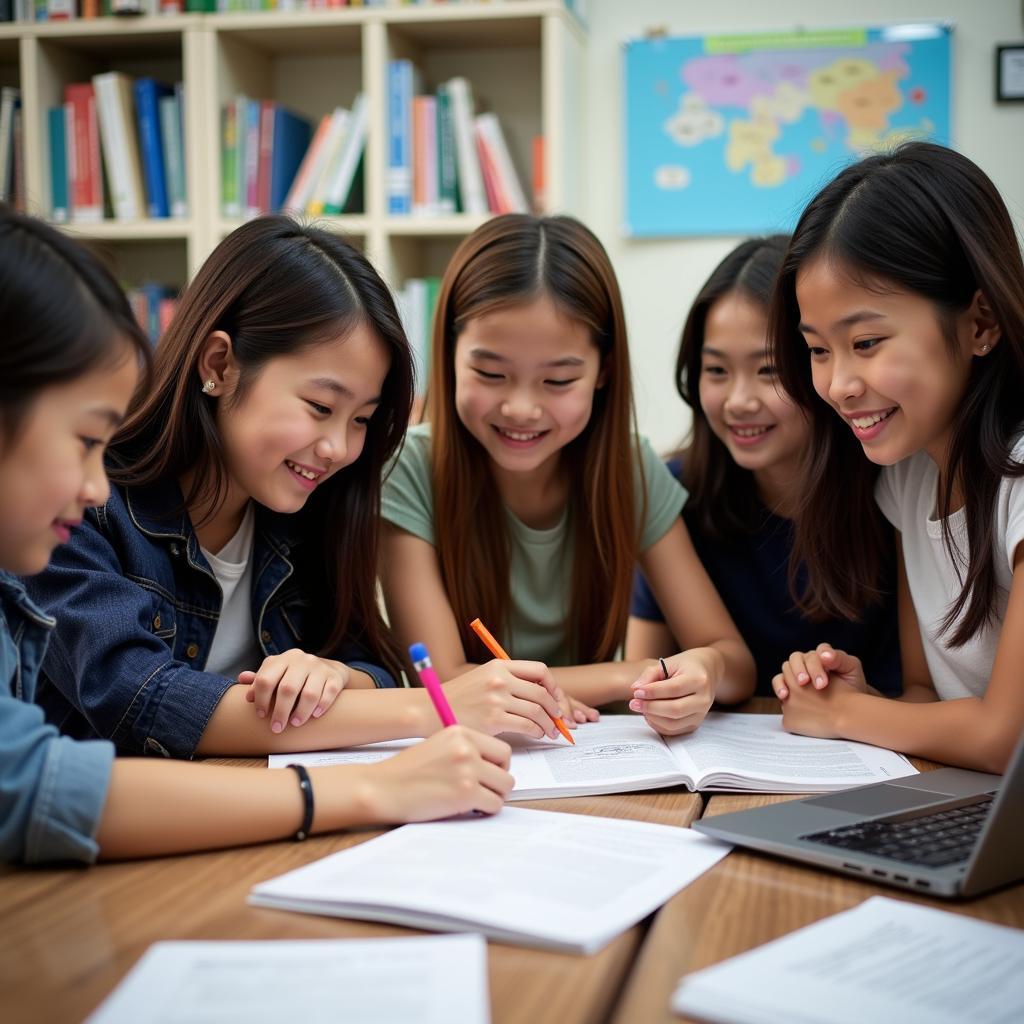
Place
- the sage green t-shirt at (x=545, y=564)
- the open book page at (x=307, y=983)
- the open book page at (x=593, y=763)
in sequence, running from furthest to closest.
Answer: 1. the sage green t-shirt at (x=545, y=564)
2. the open book page at (x=593, y=763)
3. the open book page at (x=307, y=983)

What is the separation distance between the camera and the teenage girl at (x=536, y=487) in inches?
62.4

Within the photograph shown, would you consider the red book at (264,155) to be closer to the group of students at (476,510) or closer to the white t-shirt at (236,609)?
the group of students at (476,510)

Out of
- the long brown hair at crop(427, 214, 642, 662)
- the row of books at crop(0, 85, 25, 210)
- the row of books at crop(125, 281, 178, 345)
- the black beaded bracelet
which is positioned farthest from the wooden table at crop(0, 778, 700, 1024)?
the row of books at crop(0, 85, 25, 210)

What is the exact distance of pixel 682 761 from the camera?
1132 millimetres

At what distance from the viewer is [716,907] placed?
0.77 metres

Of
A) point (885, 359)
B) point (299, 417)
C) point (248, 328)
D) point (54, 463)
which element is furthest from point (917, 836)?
point (248, 328)

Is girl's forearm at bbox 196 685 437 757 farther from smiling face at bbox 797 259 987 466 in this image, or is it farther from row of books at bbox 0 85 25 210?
row of books at bbox 0 85 25 210

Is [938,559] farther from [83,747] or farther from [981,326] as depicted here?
A: [83,747]

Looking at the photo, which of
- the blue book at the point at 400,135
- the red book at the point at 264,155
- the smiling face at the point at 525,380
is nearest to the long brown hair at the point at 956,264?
the smiling face at the point at 525,380

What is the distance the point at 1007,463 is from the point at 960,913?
2.00 ft

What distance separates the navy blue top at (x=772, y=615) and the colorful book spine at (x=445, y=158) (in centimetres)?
142

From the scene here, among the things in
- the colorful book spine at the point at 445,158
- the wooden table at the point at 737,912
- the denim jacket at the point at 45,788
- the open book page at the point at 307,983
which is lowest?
the wooden table at the point at 737,912

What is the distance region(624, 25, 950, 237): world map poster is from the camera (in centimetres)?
291

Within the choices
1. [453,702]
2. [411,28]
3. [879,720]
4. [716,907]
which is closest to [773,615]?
[879,720]
